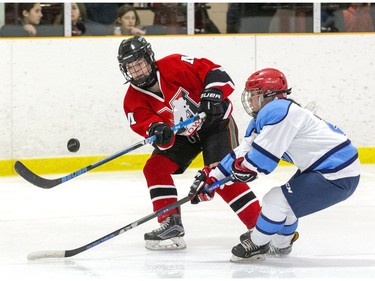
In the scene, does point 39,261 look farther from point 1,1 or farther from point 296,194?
point 1,1

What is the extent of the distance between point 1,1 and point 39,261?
10.1 feet

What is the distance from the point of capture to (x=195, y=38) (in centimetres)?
614

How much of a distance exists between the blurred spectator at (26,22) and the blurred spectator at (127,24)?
0.51 meters

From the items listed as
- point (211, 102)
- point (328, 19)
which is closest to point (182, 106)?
point (211, 102)

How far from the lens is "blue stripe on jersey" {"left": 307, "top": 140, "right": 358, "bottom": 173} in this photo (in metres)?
3.20

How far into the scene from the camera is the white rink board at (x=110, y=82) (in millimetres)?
5828

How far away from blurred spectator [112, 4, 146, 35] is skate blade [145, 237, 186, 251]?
2783 mm

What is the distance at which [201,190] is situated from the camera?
331 centimetres

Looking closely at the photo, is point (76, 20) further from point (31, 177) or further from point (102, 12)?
point (31, 177)

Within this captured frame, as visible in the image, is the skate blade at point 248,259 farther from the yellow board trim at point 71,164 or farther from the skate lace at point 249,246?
the yellow board trim at point 71,164

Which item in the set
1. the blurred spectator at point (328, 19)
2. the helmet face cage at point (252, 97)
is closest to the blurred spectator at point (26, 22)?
the blurred spectator at point (328, 19)

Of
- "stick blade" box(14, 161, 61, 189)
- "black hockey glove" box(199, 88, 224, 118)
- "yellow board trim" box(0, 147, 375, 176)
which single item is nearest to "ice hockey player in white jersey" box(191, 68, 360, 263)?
"black hockey glove" box(199, 88, 224, 118)

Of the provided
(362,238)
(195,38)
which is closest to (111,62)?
(195,38)

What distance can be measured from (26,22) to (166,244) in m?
2.83
